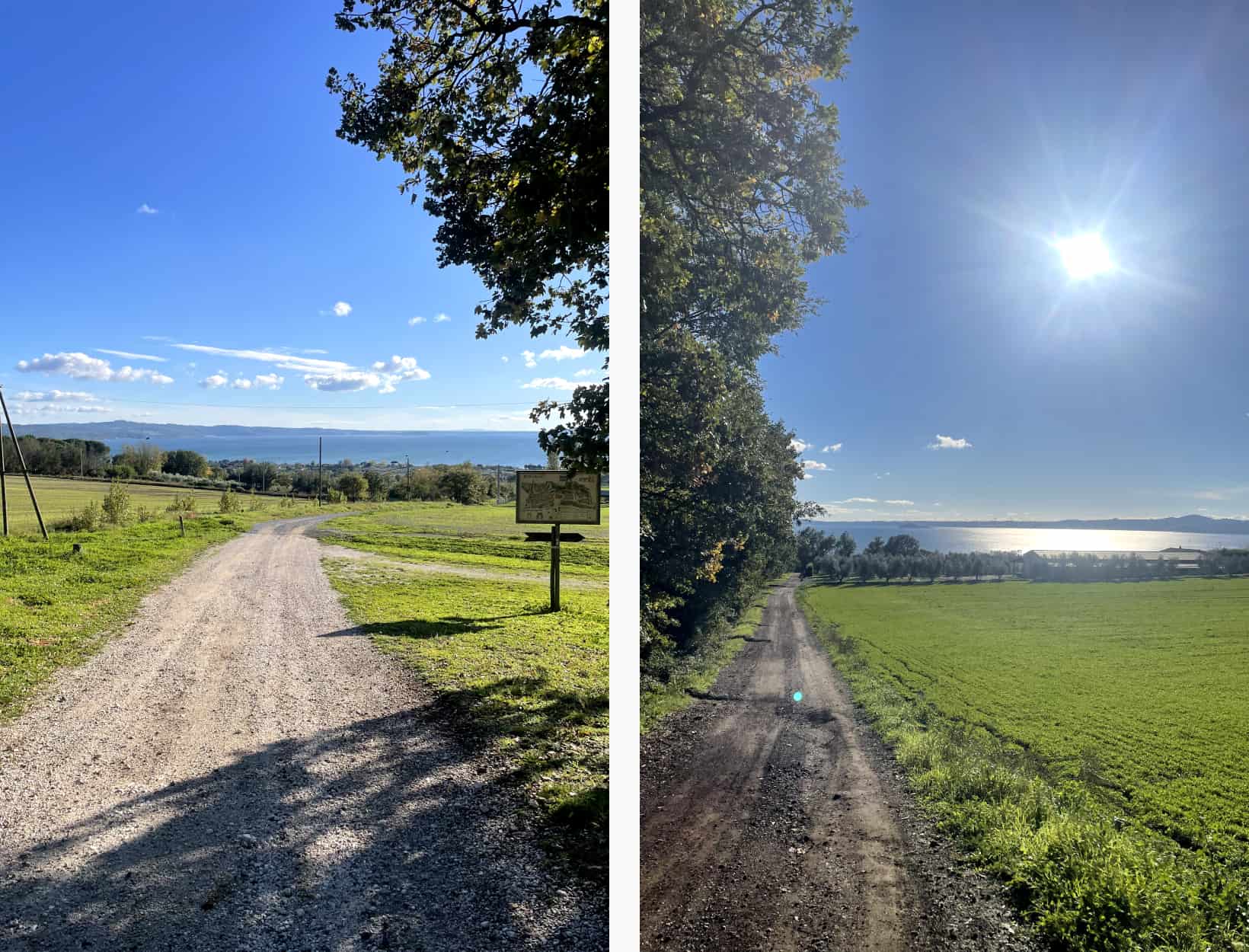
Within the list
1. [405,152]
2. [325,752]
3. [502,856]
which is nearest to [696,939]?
[502,856]

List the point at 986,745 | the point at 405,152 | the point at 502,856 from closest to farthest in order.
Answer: the point at 986,745 < the point at 502,856 < the point at 405,152

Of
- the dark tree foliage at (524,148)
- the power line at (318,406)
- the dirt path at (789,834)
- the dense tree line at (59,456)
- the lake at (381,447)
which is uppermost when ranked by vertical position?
the dark tree foliage at (524,148)

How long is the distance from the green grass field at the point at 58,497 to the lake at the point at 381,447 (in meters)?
0.13

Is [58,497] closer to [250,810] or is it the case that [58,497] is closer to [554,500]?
[250,810]

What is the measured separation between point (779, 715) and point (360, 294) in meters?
1.84

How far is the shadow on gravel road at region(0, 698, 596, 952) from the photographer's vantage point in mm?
1287

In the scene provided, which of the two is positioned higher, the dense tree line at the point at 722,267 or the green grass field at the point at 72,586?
the dense tree line at the point at 722,267

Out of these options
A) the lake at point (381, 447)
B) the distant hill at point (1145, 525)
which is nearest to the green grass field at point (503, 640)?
the lake at point (381, 447)

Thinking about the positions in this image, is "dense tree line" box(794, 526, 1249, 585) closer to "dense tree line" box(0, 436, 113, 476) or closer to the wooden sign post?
the wooden sign post

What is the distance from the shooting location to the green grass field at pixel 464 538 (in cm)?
234

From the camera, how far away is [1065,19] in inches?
47.3

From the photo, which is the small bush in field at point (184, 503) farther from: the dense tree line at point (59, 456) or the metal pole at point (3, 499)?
the metal pole at point (3, 499)

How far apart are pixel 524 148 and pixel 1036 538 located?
6.45 feet

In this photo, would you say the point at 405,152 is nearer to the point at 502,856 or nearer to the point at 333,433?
the point at 333,433
